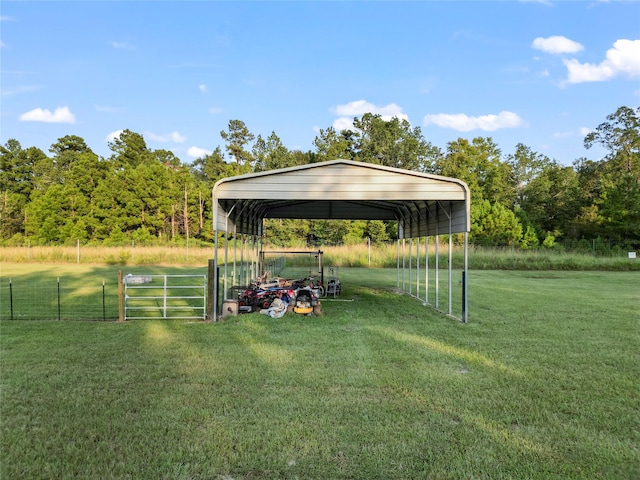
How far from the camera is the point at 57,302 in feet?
33.6

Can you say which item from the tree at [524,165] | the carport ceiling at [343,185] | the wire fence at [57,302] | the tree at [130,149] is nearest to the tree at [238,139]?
the tree at [130,149]

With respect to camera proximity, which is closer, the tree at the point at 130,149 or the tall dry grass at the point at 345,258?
the tall dry grass at the point at 345,258

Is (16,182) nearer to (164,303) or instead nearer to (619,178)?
(164,303)

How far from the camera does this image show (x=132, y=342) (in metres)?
6.50

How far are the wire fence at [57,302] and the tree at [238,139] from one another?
3081 centimetres

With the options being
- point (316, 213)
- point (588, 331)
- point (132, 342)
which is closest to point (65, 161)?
point (316, 213)

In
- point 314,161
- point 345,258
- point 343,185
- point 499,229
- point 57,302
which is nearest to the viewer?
point 343,185

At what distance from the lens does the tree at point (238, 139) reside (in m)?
43.7

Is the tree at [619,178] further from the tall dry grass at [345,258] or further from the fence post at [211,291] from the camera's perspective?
the fence post at [211,291]

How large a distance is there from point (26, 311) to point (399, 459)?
892cm

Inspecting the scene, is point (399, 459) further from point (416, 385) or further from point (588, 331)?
point (588, 331)

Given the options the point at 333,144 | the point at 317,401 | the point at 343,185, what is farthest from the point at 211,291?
the point at 333,144

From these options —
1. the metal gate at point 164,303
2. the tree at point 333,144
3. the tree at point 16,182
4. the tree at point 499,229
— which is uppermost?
the tree at point 333,144

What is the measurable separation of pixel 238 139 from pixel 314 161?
11722 mm
